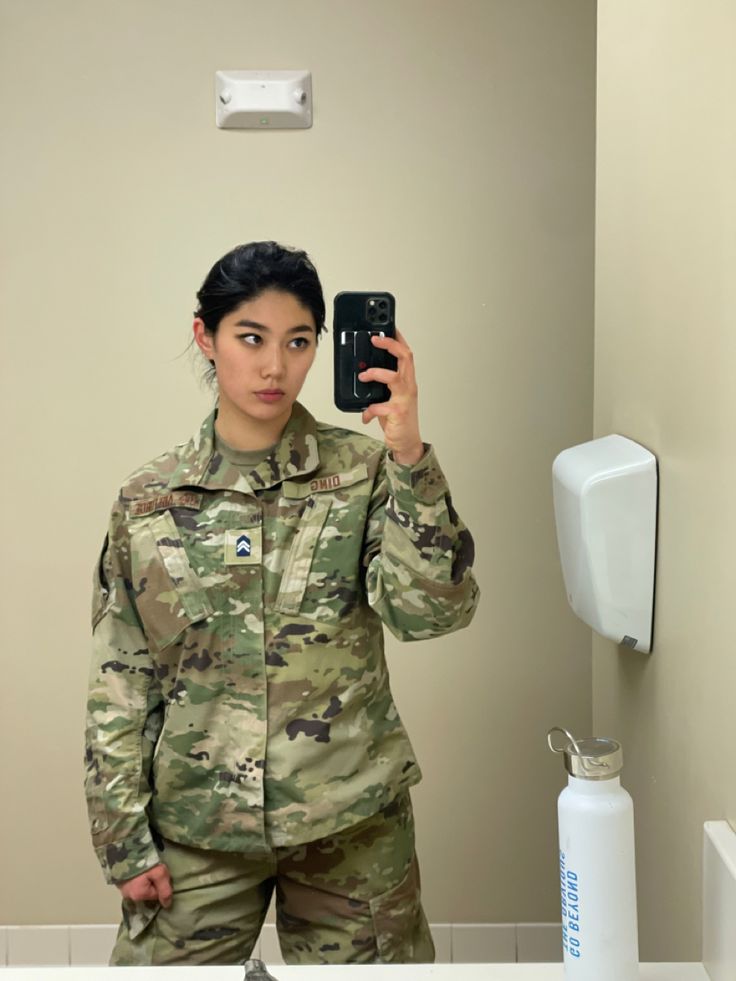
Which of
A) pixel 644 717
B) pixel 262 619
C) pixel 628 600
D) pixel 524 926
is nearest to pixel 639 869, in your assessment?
pixel 644 717

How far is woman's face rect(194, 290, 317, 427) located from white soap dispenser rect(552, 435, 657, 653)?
0.83ft

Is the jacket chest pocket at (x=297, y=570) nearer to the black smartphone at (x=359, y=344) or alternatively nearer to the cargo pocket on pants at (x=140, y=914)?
the black smartphone at (x=359, y=344)

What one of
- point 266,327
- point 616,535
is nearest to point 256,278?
point 266,327

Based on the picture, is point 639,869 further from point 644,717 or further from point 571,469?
point 571,469

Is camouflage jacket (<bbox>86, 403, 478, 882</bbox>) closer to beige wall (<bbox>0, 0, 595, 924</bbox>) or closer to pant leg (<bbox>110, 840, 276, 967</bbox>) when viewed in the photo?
pant leg (<bbox>110, 840, 276, 967</bbox>)

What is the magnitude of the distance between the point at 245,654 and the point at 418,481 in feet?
→ 0.73

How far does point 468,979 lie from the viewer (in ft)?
2.18

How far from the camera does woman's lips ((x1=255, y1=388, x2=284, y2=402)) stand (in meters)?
0.99

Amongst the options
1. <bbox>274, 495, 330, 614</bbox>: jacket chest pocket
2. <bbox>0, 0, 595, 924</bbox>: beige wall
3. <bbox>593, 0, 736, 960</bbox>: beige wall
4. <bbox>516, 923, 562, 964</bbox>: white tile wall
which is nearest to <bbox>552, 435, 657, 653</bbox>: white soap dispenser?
<bbox>593, 0, 736, 960</bbox>: beige wall

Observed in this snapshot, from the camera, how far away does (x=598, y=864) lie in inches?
23.7

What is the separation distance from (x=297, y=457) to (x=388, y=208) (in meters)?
0.63

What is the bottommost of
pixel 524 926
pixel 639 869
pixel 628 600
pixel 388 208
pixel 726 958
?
pixel 524 926

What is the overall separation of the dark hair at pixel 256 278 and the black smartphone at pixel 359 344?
0.36 ft

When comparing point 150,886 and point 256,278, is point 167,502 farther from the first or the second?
point 150,886
